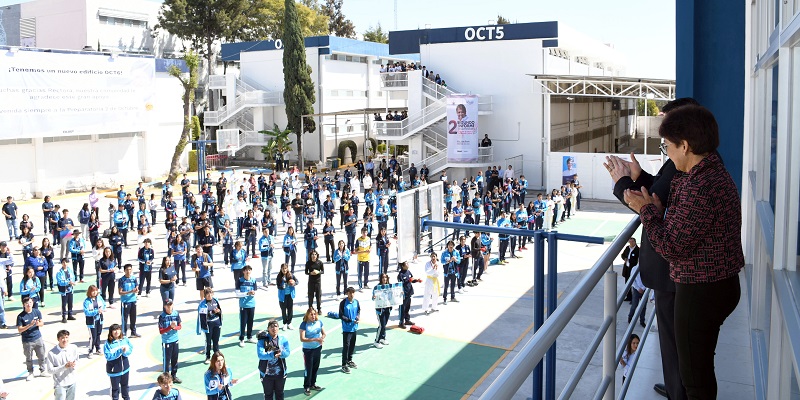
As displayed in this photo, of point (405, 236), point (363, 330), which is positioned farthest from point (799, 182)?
point (363, 330)

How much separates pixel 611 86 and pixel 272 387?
2612 cm

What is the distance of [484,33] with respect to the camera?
38062 mm

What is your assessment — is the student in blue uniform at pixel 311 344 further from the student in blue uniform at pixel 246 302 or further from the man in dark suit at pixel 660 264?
the man in dark suit at pixel 660 264

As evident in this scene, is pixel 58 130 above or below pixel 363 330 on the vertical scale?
above

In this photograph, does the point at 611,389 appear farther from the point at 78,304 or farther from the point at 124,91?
the point at 124,91

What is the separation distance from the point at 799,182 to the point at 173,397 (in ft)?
28.1

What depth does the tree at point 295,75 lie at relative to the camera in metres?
45.2

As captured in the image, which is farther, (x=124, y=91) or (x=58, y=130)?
(x=124, y=91)

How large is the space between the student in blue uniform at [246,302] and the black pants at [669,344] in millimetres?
10880

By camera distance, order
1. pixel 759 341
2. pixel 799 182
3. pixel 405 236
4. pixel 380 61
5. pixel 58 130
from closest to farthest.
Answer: pixel 799 182 < pixel 759 341 < pixel 405 236 < pixel 58 130 < pixel 380 61

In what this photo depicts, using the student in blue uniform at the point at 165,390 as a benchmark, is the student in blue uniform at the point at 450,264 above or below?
above

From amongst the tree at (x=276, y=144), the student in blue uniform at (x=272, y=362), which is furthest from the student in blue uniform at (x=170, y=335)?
the tree at (x=276, y=144)

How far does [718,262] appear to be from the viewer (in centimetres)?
277

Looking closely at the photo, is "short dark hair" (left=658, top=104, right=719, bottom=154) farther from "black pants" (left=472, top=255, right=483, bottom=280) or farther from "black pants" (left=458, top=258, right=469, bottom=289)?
"black pants" (left=472, top=255, right=483, bottom=280)
